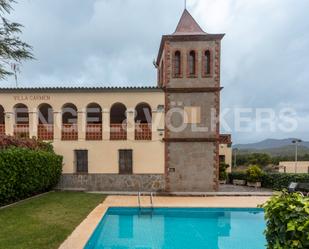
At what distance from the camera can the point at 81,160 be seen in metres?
19.6

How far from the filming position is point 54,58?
63.5 ft

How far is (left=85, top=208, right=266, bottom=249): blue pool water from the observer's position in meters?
9.94

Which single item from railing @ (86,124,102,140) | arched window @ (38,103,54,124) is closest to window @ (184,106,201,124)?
railing @ (86,124,102,140)

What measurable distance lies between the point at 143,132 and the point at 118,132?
5.17 ft

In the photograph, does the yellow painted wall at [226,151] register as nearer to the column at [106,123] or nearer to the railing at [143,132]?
the railing at [143,132]

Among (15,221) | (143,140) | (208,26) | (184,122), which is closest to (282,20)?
(208,26)

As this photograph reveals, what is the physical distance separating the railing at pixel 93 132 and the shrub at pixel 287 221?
623 inches

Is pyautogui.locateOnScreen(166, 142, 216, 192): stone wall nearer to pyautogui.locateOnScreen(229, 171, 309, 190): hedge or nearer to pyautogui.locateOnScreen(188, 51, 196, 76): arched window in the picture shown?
pyautogui.locateOnScreen(188, 51, 196, 76): arched window

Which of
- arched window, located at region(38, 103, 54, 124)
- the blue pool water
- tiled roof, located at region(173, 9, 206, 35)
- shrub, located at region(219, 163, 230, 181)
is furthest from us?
shrub, located at region(219, 163, 230, 181)

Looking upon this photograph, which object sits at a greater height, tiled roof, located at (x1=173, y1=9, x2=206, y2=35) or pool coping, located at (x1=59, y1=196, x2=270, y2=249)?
tiled roof, located at (x1=173, y1=9, x2=206, y2=35)

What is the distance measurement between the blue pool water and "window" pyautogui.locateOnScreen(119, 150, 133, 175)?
521 centimetres

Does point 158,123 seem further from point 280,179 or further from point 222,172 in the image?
point 280,179

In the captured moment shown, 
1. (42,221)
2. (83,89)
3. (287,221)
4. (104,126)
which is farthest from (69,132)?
(287,221)

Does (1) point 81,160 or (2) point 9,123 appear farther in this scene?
(1) point 81,160
